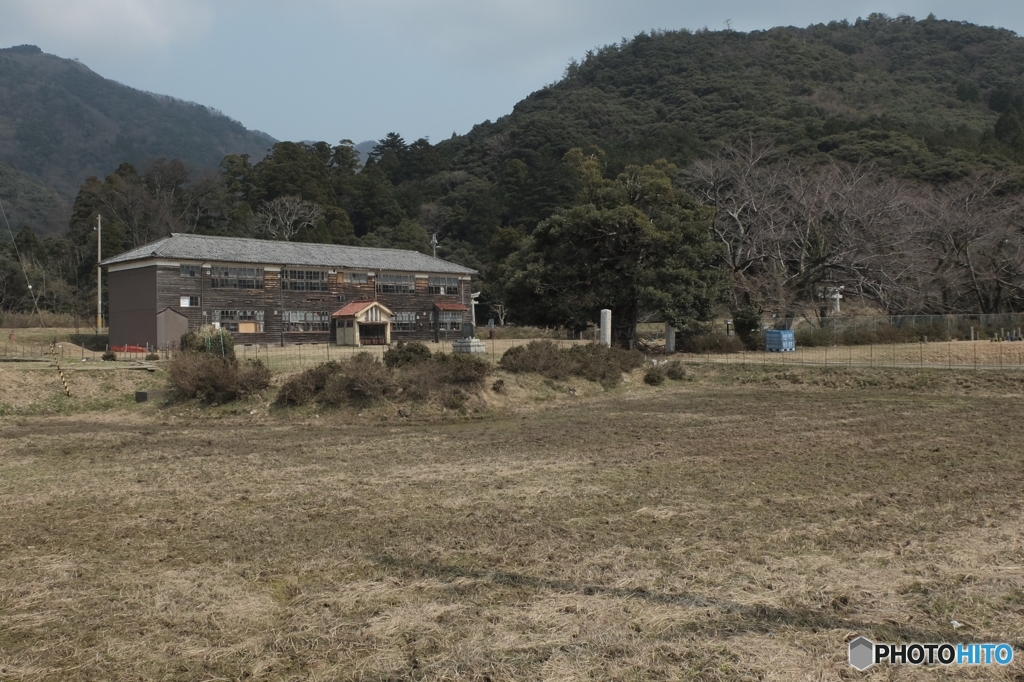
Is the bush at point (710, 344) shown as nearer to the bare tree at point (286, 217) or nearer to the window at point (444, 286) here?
the window at point (444, 286)

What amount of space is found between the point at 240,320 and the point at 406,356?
2299 cm

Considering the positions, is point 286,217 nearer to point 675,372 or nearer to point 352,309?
point 352,309

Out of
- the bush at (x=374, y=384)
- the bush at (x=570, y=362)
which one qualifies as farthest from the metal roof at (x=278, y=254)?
the bush at (x=374, y=384)

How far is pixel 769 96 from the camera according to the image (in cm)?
10150

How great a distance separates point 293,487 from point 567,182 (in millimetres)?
65272

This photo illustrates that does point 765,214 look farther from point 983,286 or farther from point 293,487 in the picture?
point 293,487

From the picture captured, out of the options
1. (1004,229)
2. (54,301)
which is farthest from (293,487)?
(54,301)

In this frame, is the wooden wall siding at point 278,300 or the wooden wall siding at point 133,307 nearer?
the wooden wall siding at point 133,307

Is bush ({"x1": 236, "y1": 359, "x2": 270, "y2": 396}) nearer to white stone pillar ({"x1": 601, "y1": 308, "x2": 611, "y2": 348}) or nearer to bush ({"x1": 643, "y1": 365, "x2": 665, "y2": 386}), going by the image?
bush ({"x1": 643, "y1": 365, "x2": 665, "y2": 386})

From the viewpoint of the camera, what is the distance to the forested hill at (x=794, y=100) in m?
71.6

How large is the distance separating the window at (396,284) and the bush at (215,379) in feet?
87.2

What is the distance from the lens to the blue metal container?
3562cm
